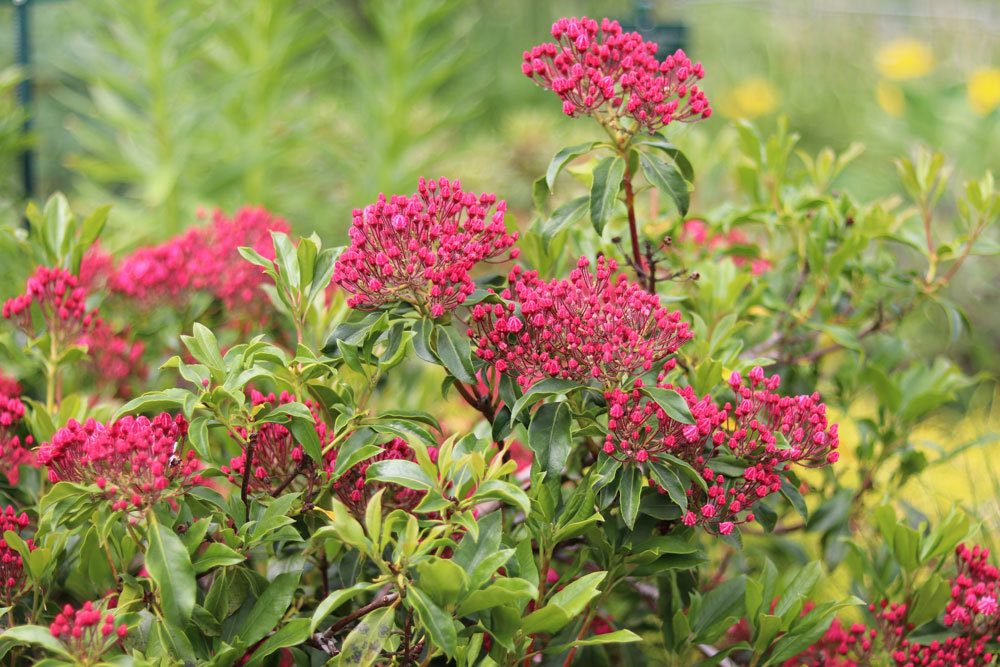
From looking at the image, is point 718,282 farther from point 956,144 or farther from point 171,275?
point 956,144

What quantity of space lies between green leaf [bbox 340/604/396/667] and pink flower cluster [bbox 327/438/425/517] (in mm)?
173

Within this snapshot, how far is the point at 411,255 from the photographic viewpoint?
115cm

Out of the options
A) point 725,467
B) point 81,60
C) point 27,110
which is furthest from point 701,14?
point 725,467

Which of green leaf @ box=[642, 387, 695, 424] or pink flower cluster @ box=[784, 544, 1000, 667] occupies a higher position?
green leaf @ box=[642, 387, 695, 424]

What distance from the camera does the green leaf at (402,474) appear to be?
1.08 m

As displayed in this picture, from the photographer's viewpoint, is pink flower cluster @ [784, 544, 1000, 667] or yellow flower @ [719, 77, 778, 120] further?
yellow flower @ [719, 77, 778, 120]

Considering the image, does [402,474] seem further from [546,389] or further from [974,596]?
[974,596]

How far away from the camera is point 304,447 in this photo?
1.15m

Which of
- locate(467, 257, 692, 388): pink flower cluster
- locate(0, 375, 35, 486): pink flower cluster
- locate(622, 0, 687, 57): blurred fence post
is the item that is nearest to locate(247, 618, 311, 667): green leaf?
locate(467, 257, 692, 388): pink flower cluster

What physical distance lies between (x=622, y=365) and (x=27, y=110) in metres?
2.42

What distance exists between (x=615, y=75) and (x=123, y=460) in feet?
2.31

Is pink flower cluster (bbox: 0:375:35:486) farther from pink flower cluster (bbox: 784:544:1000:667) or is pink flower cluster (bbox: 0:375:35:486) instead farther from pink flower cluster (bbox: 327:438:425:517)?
pink flower cluster (bbox: 784:544:1000:667)

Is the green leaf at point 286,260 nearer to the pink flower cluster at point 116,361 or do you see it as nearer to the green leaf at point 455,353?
the green leaf at point 455,353

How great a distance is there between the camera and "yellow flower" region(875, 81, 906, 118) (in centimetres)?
658
